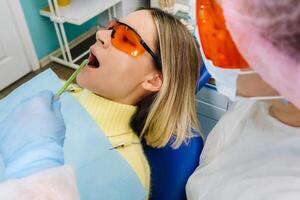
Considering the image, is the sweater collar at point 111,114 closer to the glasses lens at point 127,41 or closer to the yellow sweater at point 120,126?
the yellow sweater at point 120,126

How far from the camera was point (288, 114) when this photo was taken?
80 cm

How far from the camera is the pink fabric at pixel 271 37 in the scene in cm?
48

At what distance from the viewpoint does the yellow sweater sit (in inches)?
42.1

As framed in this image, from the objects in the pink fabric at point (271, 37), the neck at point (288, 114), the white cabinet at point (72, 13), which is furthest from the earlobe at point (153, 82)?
the white cabinet at point (72, 13)

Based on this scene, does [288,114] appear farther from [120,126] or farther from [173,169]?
[120,126]

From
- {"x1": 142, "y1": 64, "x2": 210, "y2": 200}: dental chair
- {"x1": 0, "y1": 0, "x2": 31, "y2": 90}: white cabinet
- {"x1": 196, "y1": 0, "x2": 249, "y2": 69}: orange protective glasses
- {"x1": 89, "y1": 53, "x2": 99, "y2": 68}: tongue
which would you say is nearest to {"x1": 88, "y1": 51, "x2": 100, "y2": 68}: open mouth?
{"x1": 89, "y1": 53, "x2": 99, "y2": 68}: tongue

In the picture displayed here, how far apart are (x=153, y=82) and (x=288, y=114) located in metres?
0.48

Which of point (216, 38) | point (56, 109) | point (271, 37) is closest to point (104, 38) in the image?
point (56, 109)

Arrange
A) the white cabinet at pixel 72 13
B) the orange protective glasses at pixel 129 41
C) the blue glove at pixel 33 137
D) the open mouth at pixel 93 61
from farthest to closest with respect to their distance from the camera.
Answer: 1. the white cabinet at pixel 72 13
2. the open mouth at pixel 93 61
3. the orange protective glasses at pixel 129 41
4. the blue glove at pixel 33 137

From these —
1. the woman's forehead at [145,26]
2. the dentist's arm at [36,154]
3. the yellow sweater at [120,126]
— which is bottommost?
the yellow sweater at [120,126]

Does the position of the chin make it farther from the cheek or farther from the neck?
the neck

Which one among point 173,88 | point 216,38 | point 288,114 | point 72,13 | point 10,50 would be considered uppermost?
point 216,38

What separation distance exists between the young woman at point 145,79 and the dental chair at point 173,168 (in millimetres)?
31

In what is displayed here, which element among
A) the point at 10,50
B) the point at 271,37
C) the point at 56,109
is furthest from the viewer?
the point at 10,50
